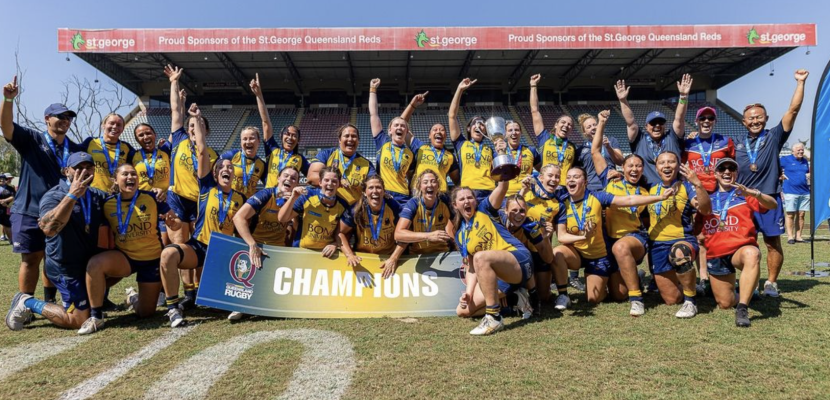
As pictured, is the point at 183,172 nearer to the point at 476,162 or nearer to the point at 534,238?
the point at 476,162

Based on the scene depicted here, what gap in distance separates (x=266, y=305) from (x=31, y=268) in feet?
7.98

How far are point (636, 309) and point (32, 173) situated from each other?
621cm

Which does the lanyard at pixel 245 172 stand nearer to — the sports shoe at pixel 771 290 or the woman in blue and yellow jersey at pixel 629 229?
the woman in blue and yellow jersey at pixel 629 229

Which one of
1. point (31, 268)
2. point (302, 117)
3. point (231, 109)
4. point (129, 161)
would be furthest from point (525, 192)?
point (231, 109)

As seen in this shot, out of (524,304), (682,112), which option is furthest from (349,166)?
(682,112)

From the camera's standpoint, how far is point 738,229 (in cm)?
436

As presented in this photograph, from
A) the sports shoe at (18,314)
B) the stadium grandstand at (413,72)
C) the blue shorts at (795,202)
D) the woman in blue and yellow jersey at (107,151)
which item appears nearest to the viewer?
the sports shoe at (18,314)

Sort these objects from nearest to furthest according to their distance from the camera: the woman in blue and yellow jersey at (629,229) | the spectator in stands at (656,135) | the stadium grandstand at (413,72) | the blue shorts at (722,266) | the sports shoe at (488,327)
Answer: the sports shoe at (488,327) < the blue shorts at (722,266) < the woman in blue and yellow jersey at (629,229) < the spectator in stands at (656,135) < the stadium grandstand at (413,72)

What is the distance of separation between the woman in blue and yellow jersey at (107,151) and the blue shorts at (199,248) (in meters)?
1.34

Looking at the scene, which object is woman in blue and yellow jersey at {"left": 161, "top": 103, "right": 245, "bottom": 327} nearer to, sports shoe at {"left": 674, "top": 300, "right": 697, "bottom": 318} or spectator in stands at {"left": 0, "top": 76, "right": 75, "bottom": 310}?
spectator in stands at {"left": 0, "top": 76, "right": 75, "bottom": 310}

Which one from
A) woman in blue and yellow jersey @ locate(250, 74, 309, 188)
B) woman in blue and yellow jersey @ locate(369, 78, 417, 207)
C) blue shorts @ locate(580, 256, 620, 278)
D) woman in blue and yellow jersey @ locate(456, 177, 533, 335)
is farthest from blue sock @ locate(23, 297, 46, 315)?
blue shorts @ locate(580, 256, 620, 278)

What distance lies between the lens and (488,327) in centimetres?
380

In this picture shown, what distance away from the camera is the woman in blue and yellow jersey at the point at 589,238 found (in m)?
4.73

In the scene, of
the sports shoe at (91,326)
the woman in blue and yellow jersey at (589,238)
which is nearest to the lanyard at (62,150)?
the sports shoe at (91,326)
